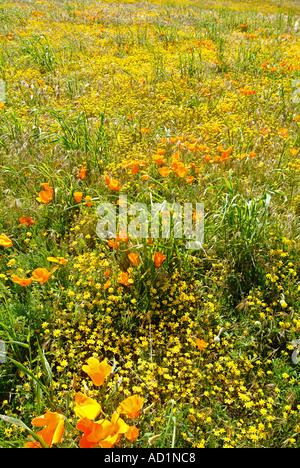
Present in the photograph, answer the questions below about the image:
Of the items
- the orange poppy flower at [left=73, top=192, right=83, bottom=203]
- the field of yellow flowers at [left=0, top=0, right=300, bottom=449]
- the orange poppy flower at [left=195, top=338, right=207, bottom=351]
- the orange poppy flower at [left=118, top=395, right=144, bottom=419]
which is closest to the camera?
the orange poppy flower at [left=118, top=395, right=144, bottom=419]

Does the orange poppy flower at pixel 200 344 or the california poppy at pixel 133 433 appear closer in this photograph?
the california poppy at pixel 133 433

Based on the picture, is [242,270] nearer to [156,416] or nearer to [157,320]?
[157,320]

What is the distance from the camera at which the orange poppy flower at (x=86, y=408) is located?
1.44 meters

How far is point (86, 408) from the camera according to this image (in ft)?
4.83

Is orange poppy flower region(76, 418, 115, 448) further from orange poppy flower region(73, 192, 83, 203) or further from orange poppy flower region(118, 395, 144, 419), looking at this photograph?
orange poppy flower region(73, 192, 83, 203)

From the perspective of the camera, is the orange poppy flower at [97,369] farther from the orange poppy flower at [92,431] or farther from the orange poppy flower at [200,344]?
the orange poppy flower at [200,344]

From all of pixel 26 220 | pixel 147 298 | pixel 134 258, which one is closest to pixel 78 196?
pixel 26 220

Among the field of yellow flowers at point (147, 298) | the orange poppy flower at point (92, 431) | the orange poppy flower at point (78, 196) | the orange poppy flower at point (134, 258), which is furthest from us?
the orange poppy flower at point (78, 196)

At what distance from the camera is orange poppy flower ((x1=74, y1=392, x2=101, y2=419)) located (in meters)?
1.44

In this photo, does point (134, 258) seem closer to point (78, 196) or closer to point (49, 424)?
point (78, 196)

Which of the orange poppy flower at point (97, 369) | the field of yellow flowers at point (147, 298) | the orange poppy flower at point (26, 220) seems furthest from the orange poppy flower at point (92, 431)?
the orange poppy flower at point (26, 220)

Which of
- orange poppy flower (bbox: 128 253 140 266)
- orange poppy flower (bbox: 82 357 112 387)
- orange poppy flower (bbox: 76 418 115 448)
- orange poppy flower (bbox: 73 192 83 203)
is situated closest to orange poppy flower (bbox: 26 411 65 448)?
orange poppy flower (bbox: 76 418 115 448)

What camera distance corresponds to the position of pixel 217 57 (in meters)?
6.62
